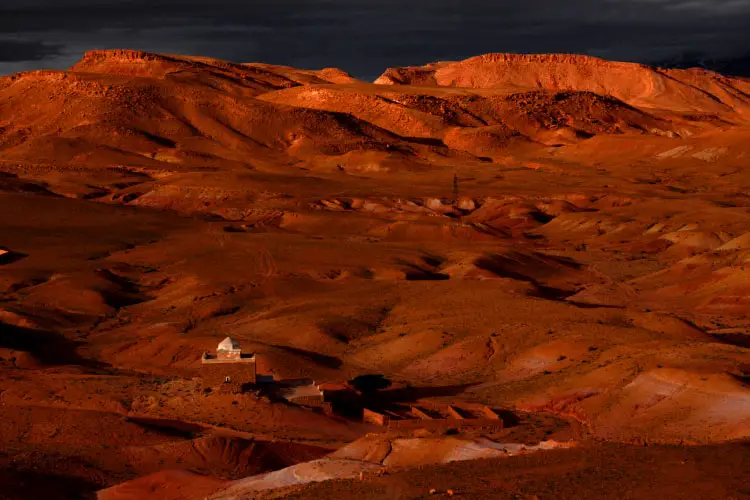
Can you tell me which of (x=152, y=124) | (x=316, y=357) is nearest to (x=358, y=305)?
(x=316, y=357)

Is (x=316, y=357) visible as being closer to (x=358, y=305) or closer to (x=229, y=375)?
(x=229, y=375)

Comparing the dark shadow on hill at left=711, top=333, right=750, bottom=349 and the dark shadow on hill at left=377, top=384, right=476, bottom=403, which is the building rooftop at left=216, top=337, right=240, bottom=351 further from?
the dark shadow on hill at left=711, top=333, right=750, bottom=349

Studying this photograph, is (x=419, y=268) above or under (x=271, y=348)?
under

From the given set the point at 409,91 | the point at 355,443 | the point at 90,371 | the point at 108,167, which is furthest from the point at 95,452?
the point at 409,91

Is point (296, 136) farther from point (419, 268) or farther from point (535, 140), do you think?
point (419, 268)

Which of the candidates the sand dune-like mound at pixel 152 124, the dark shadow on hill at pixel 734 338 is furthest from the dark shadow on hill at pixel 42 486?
the sand dune-like mound at pixel 152 124

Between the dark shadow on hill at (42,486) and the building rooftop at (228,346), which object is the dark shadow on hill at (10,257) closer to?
the building rooftop at (228,346)
